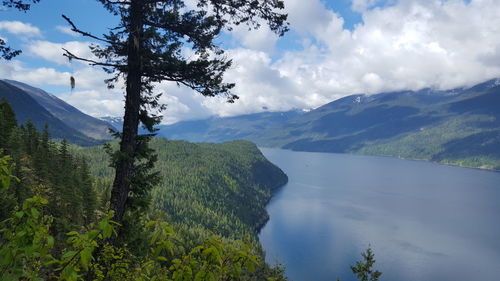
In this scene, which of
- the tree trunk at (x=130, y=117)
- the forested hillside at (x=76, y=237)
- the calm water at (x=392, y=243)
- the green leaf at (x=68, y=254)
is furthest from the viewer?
the calm water at (x=392, y=243)

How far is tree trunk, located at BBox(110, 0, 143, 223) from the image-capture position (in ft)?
50.3

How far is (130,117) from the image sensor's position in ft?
51.5

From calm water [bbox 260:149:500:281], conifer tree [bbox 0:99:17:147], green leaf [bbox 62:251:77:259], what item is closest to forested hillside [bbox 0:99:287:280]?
green leaf [bbox 62:251:77:259]

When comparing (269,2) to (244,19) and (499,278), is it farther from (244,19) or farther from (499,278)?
(499,278)

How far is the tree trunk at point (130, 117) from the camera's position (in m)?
15.3

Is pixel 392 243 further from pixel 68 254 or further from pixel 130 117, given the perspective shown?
pixel 68 254

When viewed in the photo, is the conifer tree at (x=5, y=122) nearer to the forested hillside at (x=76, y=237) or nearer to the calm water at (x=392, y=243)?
the forested hillside at (x=76, y=237)

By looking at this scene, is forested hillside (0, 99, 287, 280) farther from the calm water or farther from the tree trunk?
the calm water

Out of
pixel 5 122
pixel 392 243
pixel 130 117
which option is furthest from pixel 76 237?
A: pixel 392 243

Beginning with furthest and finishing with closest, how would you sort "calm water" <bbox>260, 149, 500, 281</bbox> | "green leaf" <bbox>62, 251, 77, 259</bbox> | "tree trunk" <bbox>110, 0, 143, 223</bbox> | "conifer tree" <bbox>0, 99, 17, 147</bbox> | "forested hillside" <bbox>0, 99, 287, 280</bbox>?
"calm water" <bbox>260, 149, 500, 281</bbox>
"conifer tree" <bbox>0, 99, 17, 147</bbox>
"tree trunk" <bbox>110, 0, 143, 223</bbox>
"forested hillside" <bbox>0, 99, 287, 280</bbox>
"green leaf" <bbox>62, 251, 77, 259</bbox>

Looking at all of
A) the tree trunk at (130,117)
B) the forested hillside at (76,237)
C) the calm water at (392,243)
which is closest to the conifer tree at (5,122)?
the forested hillside at (76,237)

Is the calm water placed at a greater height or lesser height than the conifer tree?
lesser

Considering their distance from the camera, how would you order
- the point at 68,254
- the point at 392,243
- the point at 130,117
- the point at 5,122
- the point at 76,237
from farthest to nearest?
the point at 392,243 → the point at 5,122 → the point at 130,117 → the point at 76,237 → the point at 68,254

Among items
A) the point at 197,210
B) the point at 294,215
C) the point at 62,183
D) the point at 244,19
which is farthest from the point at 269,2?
the point at 294,215
